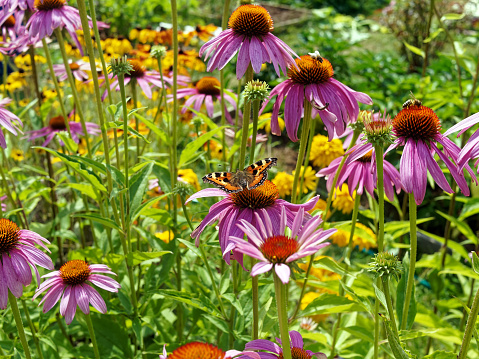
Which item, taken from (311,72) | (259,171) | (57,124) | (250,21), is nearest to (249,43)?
(250,21)

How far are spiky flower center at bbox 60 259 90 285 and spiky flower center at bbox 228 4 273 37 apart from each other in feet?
2.59

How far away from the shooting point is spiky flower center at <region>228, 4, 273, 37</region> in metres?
1.31

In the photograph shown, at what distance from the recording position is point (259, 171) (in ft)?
3.64

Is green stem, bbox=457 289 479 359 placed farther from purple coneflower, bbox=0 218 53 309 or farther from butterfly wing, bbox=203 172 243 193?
purple coneflower, bbox=0 218 53 309

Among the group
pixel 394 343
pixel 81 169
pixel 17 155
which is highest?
pixel 81 169

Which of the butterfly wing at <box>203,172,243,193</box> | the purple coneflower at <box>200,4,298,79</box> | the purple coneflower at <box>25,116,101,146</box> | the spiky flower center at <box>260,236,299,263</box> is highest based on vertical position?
the purple coneflower at <box>200,4,298,79</box>

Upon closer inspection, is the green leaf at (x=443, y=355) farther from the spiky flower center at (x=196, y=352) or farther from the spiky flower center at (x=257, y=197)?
the spiky flower center at (x=196, y=352)

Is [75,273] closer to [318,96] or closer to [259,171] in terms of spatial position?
[259,171]

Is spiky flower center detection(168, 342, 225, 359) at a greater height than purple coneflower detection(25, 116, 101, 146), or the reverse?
spiky flower center detection(168, 342, 225, 359)

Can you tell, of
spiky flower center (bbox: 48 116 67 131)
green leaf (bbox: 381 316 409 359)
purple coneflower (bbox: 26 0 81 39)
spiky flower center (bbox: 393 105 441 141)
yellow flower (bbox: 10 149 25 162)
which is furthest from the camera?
yellow flower (bbox: 10 149 25 162)

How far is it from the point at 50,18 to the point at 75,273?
0.96 metres

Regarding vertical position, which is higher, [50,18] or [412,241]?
[50,18]

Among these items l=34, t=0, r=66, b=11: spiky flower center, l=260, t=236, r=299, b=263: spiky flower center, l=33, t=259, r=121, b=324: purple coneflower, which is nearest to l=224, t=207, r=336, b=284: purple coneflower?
l=260, t=236, r=299, b=263: spiky flower center

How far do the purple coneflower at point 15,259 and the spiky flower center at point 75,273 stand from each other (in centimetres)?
5
